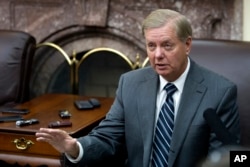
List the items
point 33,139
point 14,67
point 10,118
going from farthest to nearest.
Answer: point 14,67 < point 10,118 < point 33,139

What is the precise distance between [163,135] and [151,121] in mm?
57

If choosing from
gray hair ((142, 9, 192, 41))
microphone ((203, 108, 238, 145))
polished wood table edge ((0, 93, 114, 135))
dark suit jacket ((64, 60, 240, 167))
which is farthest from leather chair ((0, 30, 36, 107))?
microphone ((203, 108, 238, 145))

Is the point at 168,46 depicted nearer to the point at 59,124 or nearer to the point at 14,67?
the point at 59,124

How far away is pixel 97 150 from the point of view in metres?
1.40

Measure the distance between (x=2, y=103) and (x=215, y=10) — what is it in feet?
3.74

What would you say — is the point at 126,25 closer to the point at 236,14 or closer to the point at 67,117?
the point at 236,14

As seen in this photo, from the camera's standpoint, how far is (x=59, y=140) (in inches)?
50.3

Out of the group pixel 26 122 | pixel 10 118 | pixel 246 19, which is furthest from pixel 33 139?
pixel 246 19

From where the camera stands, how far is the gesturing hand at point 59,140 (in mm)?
1250

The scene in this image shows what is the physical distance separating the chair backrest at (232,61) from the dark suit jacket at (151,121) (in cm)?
28

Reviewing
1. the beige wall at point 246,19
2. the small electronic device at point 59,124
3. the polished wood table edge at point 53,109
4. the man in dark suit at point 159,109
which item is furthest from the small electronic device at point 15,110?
the beige wall at point 246,19

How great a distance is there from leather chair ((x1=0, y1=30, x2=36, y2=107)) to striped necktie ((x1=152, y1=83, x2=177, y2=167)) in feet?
3.28

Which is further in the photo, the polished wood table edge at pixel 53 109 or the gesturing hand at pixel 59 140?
the polished wood table edge at pixel 53 109

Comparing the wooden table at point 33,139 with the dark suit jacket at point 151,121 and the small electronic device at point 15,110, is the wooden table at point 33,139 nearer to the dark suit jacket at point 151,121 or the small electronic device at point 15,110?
the small electronic device at point 15,110
